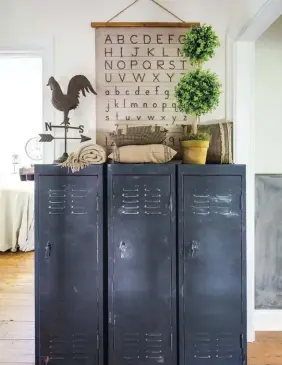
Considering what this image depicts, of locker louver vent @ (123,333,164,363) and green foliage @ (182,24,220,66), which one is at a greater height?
green foliage @ (182,24,220,66)

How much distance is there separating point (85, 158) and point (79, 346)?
104 cm

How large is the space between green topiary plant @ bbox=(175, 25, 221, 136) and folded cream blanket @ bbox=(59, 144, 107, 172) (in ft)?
1.81

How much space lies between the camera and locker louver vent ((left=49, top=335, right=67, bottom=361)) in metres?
1.94

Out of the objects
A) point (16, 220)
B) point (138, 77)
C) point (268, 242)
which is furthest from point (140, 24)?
point (16, 220)

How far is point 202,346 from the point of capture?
1.93 metres

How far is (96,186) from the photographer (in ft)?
6.37

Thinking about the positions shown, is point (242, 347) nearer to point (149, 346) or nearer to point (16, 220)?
point (149, 346)

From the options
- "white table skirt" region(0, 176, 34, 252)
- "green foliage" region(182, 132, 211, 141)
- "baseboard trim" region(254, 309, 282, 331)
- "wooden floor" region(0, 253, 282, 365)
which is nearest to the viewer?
"green foliage" region(182, 132, 211, 141)

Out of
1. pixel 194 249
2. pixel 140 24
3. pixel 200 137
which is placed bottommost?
pixel 194 249

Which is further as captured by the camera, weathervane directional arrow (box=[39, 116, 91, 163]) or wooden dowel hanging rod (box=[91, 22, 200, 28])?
wooden dowel hanging rod (box=[91, 22, 200, 28])

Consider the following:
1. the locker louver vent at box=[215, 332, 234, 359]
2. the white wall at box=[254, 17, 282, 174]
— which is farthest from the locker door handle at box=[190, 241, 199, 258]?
the white wall at box=[254, 17, 282, 174]

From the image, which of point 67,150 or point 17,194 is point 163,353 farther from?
point 17,194

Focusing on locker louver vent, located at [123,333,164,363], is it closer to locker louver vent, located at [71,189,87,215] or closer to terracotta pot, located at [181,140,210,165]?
locker louver vent, located at [71,189,87,215]

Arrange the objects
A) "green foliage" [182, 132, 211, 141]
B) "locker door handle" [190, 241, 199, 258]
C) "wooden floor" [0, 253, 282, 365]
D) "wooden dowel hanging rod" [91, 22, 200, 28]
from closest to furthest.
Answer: "locker door handle" [190, 241, 199, 258]
"green foliage" [182, 132, 211, 141]
"wooden floor" [0, 253, 282, 365]
"wooden dowel hanging rod" [91, 22, 200, 28]
